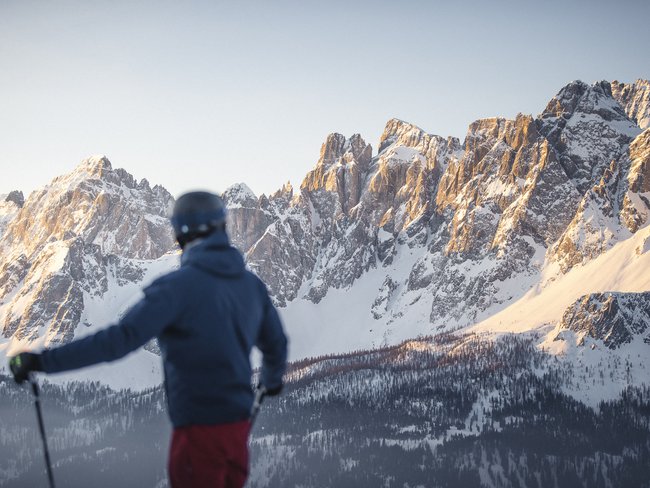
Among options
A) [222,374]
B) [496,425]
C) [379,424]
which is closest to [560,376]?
[496,425]

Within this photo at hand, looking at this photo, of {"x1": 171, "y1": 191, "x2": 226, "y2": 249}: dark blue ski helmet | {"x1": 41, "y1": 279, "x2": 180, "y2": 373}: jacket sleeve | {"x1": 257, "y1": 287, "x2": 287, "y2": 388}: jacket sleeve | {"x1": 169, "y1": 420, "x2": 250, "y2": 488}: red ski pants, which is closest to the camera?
{"x1": 41, "y1": 279, "x2": 180, "y2": 373}: jacket sleeve

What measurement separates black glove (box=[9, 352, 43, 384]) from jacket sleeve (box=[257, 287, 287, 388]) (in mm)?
1672

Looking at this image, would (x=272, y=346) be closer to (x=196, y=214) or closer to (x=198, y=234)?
(x=198, y=234)

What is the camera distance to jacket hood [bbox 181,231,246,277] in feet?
18.6

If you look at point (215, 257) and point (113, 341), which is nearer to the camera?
point (113, 341)

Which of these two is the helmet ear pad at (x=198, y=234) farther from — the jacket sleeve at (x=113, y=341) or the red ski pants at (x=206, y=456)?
the red ski pants at (x=206, y=456)

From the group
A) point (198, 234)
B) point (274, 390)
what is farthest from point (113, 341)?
point (274, 390)

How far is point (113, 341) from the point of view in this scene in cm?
521

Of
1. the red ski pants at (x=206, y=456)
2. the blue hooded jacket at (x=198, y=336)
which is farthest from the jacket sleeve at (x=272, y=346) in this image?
the red ski pants at (x=206, y=456)

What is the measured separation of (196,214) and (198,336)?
91 centimetres

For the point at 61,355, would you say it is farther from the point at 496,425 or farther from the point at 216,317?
the point at 496,425

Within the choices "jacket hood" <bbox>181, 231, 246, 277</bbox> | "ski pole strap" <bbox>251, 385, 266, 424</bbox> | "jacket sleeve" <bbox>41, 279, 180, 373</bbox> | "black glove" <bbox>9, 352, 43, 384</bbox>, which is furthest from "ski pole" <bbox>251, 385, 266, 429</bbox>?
"black glove" <bbox>9, 352, 43, 384</bbox>

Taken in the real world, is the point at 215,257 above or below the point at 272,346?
above

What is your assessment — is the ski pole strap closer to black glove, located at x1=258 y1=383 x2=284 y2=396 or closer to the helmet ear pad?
black glove, located at x1=258 y1=383 x2=284 y2=396
